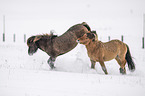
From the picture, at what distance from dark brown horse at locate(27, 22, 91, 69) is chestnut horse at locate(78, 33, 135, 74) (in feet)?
2.38

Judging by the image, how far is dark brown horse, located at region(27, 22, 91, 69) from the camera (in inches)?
229

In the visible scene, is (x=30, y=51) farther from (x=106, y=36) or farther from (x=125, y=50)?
(x=106, y=36)

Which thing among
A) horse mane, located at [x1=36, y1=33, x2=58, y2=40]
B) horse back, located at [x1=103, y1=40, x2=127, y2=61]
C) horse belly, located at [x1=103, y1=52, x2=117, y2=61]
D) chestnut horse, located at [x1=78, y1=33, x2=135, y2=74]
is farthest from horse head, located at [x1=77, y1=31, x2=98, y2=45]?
horse mane, located at [x1=36, y1=33, x2=58, y2=40]

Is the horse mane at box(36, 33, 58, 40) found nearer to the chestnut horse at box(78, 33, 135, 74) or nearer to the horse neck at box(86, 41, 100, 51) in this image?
the chestnut horse at box(78, 33, 135, 74)

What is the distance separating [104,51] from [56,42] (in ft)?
5.50

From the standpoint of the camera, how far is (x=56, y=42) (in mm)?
5855

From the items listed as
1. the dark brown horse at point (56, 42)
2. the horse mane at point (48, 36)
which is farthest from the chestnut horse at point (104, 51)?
the horse mane at point (48, 36)

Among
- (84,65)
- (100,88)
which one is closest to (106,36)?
(84,65)

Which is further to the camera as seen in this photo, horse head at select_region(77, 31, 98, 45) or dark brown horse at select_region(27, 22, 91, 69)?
dark brown horse at select_region(27, 22, 91, 69)

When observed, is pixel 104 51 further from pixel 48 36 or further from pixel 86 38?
pixel 48 36

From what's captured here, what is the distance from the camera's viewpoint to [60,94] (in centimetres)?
269

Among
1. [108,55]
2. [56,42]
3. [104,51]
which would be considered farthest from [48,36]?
[108,55]

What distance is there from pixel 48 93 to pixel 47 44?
3.29 meters

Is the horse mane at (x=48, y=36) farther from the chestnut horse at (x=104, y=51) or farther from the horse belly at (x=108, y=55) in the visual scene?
the horse belly at (x=108, y=55)
